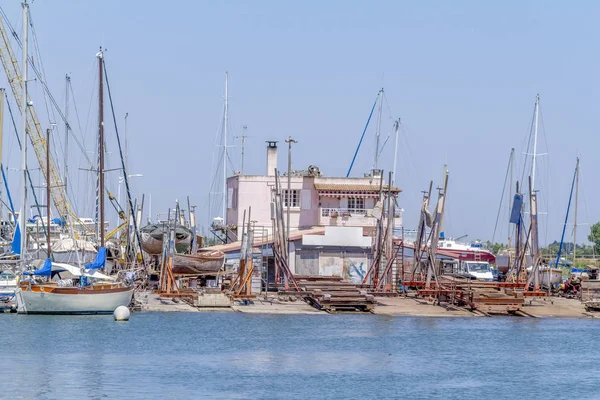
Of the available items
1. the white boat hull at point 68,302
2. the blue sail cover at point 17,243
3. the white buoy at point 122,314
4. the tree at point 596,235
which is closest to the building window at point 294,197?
the blue sail cover at point 17,243

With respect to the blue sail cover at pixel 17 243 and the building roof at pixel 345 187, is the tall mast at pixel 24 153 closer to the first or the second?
the blue sail cover at pixel 17 243

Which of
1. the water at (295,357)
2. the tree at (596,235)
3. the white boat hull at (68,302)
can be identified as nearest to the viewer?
the water at (295,357)

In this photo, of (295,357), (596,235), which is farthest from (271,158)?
(596,235)

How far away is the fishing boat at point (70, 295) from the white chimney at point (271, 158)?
29860mm

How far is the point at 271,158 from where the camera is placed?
95875 millimetres

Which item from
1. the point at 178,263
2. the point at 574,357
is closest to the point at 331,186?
the point at 178,263

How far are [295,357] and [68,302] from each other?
1789 centimetres

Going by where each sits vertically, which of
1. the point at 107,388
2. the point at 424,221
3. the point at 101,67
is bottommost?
the point at 107,388

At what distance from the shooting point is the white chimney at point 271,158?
313 ft

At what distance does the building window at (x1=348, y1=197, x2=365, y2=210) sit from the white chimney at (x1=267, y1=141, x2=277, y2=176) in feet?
22.0

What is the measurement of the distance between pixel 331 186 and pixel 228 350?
132 ft

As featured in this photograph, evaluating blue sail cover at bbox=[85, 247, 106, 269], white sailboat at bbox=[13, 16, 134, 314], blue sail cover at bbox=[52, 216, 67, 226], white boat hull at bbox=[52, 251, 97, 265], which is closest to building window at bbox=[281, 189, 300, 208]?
white boat hull at bbox=[52, 251, 97, 265]

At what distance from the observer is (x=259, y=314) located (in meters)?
66.8

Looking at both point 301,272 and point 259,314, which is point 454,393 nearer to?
point 259,314
